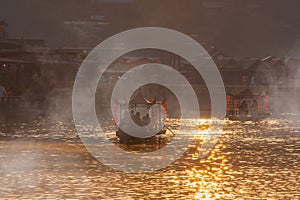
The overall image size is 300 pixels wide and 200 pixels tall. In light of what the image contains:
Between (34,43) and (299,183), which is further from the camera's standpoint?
(34,43)

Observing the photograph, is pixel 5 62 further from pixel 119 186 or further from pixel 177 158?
pixel 119 186

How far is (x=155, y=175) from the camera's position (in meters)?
27.4

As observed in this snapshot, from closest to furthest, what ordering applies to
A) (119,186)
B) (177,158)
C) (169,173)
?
(119,186)
(169,173)
(177,158)

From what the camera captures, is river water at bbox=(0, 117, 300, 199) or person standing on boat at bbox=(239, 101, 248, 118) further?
person standing on boat at bbox=(239, 101, 248, 118)

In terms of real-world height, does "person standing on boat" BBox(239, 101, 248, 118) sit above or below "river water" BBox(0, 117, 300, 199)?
above

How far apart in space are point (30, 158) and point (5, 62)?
10281cm

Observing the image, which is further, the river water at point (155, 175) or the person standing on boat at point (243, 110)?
the person standing on boat at point (243, 110)

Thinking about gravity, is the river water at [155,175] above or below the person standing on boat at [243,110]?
below

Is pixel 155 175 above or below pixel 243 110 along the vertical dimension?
below

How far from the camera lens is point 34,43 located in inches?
7298

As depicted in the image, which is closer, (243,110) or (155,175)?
(155,175)

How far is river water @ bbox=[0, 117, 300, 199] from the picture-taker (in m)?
22.4

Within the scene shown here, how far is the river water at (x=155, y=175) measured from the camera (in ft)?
73.6

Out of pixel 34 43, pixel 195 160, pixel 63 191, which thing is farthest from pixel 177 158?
pixel 34 43
